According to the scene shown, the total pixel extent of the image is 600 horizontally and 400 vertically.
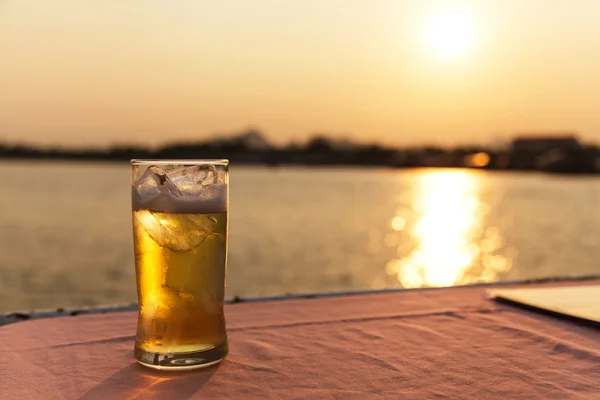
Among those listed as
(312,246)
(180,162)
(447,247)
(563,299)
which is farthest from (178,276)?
(447,247)

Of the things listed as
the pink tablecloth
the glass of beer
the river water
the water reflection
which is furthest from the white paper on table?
the water reflection

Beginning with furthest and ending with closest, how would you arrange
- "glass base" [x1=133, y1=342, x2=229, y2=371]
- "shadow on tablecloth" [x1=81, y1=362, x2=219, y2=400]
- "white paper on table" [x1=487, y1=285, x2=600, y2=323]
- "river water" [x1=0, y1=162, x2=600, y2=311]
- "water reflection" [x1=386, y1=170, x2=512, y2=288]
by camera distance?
1. "water reflection" [x1=386, y1=170, x2=512, y2=288]
2. "river water" [x1=0, y1=162, x2=600, y2=311]
3. "white paper on table" [x1=487, y1=285, x2=600, y2=323]
4. "glass base" [x1=133, y1=342, x2=229, y2=371]
5. "shadow on tablecloth" [x1=81, y1=362, x2=219, y2=400]

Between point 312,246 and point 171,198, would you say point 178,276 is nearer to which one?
point 171,198

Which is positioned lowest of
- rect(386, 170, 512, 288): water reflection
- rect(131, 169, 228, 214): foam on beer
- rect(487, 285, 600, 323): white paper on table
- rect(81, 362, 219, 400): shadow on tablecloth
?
rect(386, 170, 512, 288): water reflection

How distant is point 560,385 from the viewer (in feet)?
2.69

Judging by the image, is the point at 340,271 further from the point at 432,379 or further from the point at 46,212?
the point at 46,212

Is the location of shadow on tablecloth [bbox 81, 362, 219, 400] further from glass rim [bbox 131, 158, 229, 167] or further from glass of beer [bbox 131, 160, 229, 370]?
glass rim [bbox 131, 158, 229, 167]

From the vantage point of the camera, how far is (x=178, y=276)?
0.97 m

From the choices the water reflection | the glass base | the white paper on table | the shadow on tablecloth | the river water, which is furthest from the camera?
the water reflection

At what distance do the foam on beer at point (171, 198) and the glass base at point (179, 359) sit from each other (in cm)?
21

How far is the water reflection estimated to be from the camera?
21.2 m

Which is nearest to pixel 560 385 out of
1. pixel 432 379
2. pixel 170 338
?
pixel 432 379

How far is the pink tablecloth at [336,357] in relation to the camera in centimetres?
79

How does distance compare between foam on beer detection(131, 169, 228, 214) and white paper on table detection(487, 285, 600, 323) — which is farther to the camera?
white paper on table detection(487, 285, 600, 323)
